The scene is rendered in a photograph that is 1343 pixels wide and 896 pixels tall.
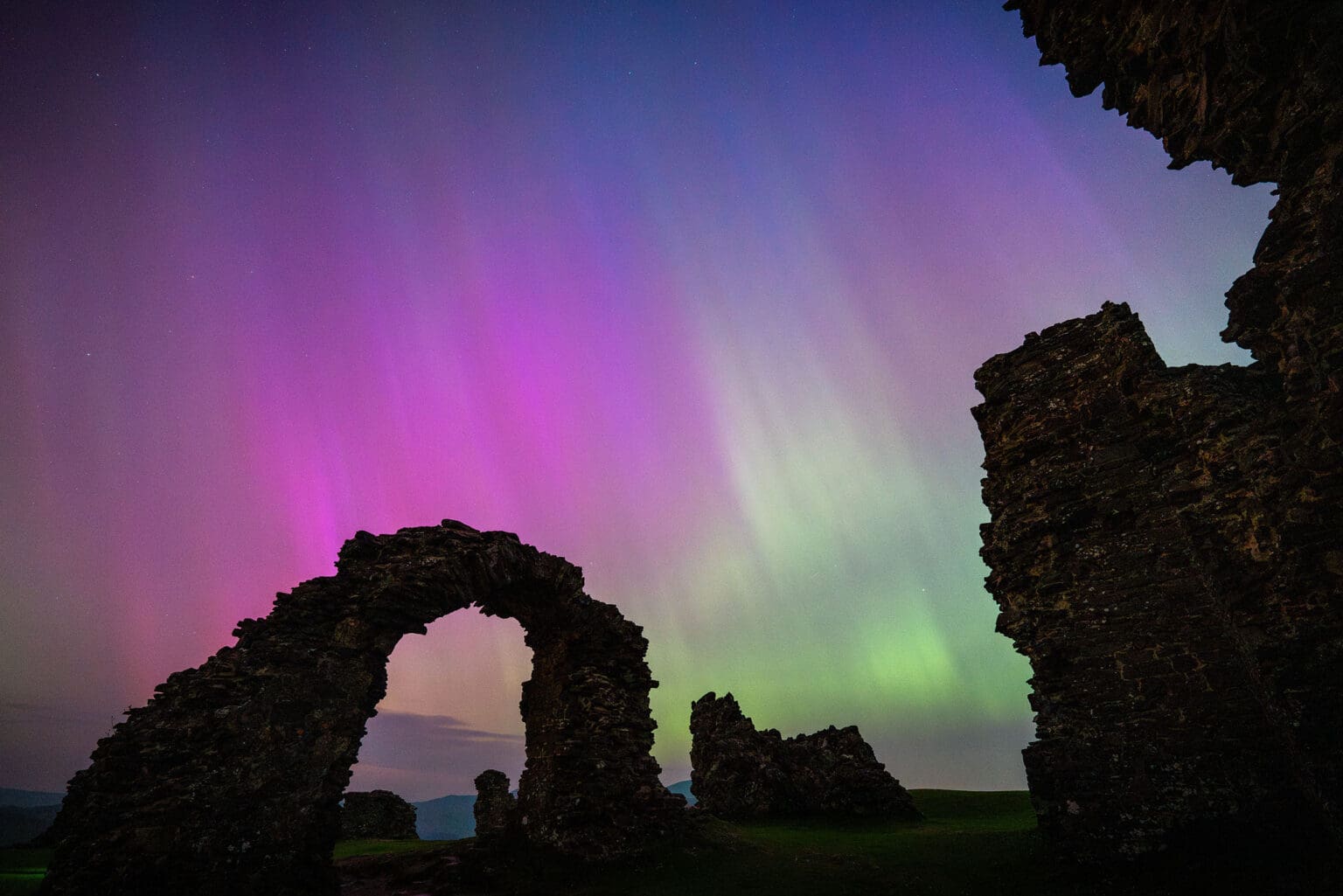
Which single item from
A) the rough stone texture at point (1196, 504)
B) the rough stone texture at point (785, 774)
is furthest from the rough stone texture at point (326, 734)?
the rough stone texture at point (1196, 504)

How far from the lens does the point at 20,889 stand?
894 centimetres

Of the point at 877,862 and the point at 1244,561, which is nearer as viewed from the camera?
the point at 1244,561

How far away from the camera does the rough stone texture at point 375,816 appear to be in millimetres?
23312

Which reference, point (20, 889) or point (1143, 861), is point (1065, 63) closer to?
point (1143, 861)

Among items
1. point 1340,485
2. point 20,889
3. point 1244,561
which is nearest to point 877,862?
point 1244,561

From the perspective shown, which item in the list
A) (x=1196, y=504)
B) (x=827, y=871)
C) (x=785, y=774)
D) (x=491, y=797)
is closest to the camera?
(x=1196, y=504)

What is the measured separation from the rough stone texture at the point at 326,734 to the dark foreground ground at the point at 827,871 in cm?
112

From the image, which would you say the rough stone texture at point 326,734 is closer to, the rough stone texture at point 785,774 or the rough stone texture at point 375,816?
the rough stone texture at point 785,774

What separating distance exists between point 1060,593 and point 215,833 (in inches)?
516

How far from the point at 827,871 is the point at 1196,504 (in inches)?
345

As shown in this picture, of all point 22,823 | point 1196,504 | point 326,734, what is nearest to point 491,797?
point 326,734

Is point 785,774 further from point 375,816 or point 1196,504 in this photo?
point 375,816

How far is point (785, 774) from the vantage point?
19984mm

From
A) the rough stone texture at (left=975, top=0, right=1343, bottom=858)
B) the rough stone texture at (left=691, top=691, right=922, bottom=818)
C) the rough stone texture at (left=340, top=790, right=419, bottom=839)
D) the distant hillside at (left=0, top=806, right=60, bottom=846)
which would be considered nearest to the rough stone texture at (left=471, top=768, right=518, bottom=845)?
the rough stone texture at (left=340, top=790, right=419, bottom=839)
